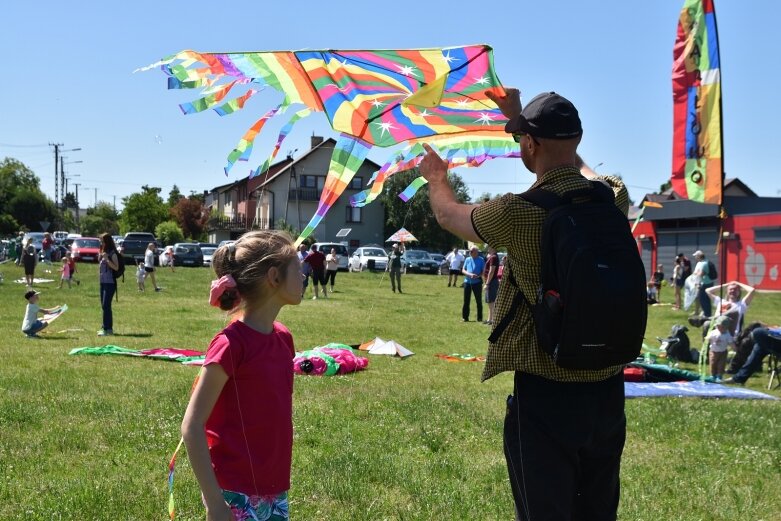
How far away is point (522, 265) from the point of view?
2.75m

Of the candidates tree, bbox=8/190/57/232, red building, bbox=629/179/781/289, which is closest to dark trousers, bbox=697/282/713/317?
red building, bbox=629/179/781/289

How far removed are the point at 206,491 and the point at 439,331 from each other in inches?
552

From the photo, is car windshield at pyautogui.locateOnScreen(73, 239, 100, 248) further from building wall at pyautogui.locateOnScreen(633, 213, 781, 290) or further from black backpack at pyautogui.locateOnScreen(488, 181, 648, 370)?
black backpack at pyautogui.locateOnScreen(488, 181, 648, 370)

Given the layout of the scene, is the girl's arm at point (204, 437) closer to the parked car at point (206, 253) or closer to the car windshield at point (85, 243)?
the car windshield at point (85, 243)

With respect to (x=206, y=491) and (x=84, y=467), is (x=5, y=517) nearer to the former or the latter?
(x=84, y=467)

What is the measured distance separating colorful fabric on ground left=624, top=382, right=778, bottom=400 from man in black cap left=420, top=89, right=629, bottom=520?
21.7 ft

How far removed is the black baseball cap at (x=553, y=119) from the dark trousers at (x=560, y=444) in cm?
93

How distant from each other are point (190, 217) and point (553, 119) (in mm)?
82142

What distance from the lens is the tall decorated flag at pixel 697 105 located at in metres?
10.2

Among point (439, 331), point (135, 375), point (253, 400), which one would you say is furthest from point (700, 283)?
point (253, 400)

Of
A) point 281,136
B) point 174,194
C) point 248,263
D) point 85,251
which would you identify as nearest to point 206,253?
point 85,251

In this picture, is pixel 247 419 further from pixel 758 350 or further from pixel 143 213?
pixel 143 213

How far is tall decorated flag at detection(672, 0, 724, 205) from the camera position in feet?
33.6

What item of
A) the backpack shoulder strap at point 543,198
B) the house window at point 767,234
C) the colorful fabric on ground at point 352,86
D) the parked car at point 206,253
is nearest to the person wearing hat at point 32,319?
the colorful fabric on ground at point 352,86
